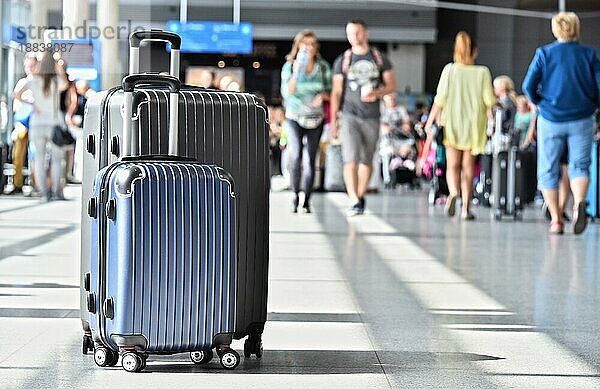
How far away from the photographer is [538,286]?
236 inches

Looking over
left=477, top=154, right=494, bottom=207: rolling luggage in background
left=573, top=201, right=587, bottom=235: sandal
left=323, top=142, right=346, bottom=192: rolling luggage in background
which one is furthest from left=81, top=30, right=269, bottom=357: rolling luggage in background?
left=323, top=142, right=346, bottom=192: rolling luggage in background

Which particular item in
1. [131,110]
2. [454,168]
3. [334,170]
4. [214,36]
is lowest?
[334,170]

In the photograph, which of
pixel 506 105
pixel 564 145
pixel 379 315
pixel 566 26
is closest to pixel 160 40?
pixel 379 315

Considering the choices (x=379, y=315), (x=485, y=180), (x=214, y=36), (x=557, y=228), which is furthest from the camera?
(x=214, y=36)

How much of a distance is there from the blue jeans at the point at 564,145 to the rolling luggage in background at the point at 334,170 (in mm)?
7999

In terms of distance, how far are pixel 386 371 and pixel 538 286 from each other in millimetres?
2498

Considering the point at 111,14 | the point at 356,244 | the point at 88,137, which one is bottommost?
the point at 356,244

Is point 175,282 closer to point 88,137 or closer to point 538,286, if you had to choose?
point 88,137

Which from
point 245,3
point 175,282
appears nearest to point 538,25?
point 245,3

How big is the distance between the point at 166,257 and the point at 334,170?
1432 cm

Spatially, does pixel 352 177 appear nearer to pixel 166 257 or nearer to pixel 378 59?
pixel 378 59

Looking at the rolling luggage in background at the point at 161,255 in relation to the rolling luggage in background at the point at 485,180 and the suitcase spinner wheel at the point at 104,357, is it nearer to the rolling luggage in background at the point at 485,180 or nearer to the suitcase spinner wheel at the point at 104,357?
the suitcase spinner wheel at the point at 104,357

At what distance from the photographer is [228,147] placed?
148 inches

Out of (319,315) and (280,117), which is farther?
(280,117)
